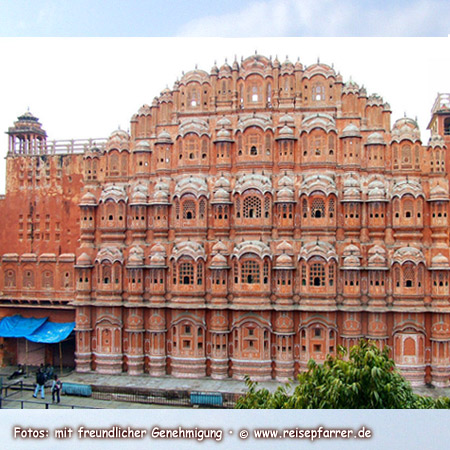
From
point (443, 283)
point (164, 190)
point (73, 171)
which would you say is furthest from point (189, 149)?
point (443, 283)

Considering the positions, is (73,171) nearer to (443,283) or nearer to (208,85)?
(208,85)

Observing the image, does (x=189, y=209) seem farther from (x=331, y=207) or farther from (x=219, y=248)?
(x=331, y=207)

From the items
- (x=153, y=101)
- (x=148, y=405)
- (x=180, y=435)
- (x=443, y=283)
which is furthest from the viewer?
(x=153, y=101)

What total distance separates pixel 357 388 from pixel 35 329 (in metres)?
22.1

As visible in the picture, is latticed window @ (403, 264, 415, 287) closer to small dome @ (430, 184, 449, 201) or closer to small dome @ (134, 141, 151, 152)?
small dome @ (430, 184, 449, 201)

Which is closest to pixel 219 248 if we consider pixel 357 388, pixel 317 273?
pixel 317 273

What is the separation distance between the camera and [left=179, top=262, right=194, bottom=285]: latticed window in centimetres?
2750

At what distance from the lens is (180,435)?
12969mm

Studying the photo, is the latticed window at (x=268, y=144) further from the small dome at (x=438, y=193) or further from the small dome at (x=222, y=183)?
the small dome at (x=438, y=193)

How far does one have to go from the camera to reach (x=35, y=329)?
29.9 m

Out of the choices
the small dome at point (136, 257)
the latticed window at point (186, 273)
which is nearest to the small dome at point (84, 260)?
the small dome at point (136, 257)

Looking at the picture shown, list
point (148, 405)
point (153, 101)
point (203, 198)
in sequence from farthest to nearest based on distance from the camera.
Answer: point (153, 101)
point (203, 198)
point (148, 405)

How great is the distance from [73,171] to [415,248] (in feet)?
67.4

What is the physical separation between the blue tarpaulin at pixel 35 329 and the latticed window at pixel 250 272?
11.0 metres
